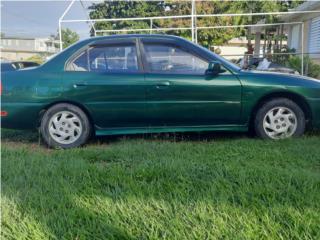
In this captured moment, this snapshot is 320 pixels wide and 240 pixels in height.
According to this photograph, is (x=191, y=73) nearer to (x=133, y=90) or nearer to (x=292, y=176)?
→ (x=133, y=90)

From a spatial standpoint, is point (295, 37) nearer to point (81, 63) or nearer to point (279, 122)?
point (279, 122)

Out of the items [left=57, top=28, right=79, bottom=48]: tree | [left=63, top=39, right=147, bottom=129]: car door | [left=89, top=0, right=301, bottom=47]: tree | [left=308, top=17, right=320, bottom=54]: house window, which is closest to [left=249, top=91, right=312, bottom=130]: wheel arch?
[left=63, top=39, right=147, bottom=129]: car door

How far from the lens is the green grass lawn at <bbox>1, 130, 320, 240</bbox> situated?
2.37m

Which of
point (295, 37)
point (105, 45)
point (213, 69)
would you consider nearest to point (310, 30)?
point (295, 37)

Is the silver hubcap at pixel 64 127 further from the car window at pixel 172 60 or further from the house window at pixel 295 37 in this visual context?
the house window at pixel 295 37

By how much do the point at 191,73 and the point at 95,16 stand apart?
29322 millimetres

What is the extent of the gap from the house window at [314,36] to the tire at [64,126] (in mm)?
12279

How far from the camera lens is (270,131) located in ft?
15.0

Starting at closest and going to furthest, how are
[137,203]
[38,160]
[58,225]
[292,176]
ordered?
1. [58,225]
2. [137,203]
3. [292,176]
4. [38,160]

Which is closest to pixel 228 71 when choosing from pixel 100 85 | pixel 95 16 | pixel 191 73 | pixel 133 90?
pixel 191 73

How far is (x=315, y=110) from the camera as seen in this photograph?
14.9 ft

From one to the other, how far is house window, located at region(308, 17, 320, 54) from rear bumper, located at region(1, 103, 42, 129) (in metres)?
12.6

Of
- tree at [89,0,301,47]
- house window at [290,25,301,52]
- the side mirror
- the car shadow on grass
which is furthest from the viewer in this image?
tree at [89,0,301,47]

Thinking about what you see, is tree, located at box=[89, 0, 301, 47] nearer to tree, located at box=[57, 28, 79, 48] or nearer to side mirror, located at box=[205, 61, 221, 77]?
tree, located at box=[57, 28, 79, 48]
